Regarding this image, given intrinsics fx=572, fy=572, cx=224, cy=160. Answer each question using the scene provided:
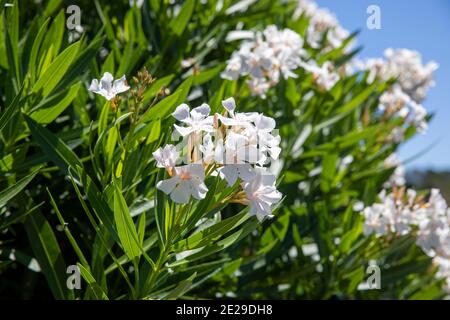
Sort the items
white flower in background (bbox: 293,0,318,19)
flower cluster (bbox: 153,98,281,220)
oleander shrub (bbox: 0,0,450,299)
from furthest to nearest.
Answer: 1. white flower in background (bbox: 293,0,318,19)
2. oleander shrub (bbox: 0,0,450,299)
3. flower cluster (bbox: 153,98,281,220)

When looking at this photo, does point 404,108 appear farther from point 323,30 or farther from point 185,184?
point 185,184

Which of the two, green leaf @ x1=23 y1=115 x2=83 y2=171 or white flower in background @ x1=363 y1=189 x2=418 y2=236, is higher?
green leaf @ x1=23 y1=115 x2=83 y2=171

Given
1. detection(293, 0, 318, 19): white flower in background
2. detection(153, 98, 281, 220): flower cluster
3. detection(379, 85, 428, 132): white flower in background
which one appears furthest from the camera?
detection(293, 0, 318, 19): white flower in background

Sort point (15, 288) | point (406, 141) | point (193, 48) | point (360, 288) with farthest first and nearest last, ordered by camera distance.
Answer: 1. point (406, 141)
2. point (193, 48)
3. point (360, 288)
4. point (15, 288)

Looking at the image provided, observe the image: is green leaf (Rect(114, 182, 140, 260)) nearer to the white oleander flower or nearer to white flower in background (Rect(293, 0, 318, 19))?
the white oleander flower

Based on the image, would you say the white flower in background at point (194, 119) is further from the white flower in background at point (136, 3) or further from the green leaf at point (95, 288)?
the white flower in background at point (136, 3)

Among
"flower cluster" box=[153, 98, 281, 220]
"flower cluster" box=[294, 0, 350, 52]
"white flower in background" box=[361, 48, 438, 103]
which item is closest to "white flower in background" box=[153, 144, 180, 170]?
"flower cluster" box=[153, 98, 281, 220]

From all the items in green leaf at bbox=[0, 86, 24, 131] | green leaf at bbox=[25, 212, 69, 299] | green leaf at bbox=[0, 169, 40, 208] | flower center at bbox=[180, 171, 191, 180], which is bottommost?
green leaf at bbox=[25, 212, 69, 299]
